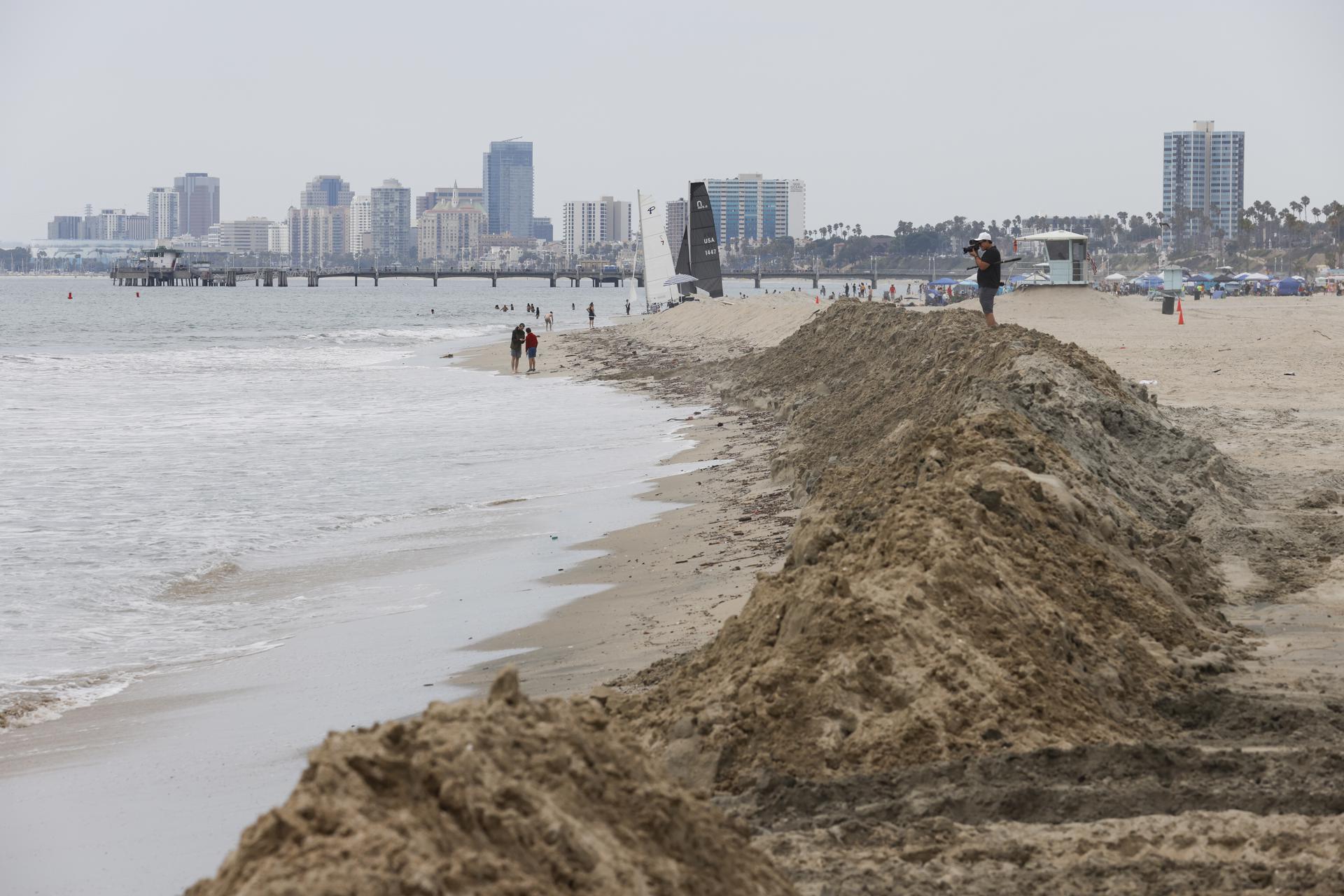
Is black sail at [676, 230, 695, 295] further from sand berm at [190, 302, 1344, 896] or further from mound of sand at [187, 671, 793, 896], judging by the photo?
mound of sand at [187, 671, 793, 896]

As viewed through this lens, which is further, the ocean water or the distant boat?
the distant boat

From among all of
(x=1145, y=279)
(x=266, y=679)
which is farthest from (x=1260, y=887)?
(x=1145, y=279)

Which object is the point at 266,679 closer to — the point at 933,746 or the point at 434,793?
the point at 933,746

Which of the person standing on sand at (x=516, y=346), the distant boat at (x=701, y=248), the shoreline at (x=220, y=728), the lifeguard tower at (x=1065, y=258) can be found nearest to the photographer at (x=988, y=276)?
the shoreline at (x=220, y=728)

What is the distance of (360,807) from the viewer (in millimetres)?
2969

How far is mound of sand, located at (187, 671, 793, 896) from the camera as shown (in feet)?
9.27

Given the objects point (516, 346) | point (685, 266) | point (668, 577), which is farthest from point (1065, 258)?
point (668, 577)

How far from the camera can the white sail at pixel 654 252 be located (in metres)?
68.2

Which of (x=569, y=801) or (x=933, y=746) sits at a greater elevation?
(x=569, y=801)

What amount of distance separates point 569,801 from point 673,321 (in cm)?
5206

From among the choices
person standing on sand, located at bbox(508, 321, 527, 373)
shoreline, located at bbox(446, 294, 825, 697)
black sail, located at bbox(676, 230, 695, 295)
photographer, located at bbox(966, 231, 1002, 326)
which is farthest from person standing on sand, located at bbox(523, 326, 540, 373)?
black sail, located at bbox(676, 230, 695, 295)

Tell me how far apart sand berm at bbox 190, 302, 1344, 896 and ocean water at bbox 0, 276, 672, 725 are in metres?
3.84

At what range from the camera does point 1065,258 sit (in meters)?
41.2

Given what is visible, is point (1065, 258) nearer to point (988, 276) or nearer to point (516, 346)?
point (516, 346)
